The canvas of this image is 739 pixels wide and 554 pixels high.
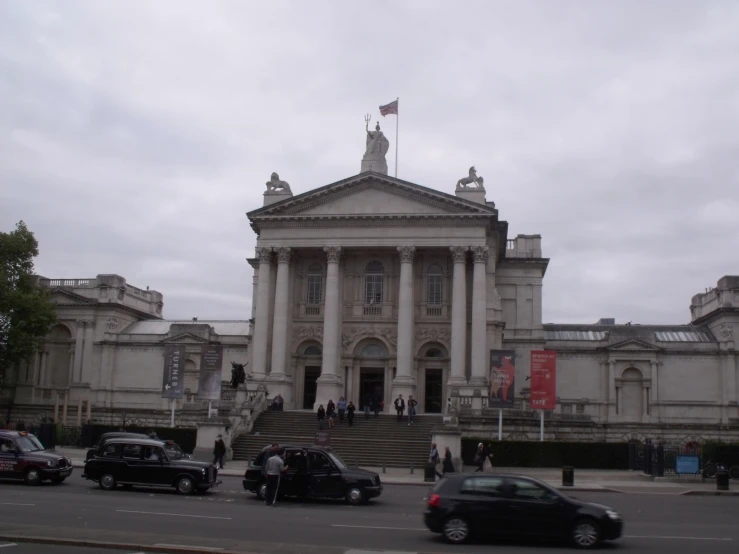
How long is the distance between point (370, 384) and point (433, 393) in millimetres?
4237

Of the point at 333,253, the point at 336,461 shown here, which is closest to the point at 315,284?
the point at 333,253

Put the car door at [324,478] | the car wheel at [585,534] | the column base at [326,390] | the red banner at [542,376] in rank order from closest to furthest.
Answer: the car wheel at [585,534] → the car door at [324,478] → the red banner at [542,376] → the column base at [326,390]

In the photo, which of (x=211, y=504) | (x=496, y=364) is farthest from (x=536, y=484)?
(x=496, y=364)

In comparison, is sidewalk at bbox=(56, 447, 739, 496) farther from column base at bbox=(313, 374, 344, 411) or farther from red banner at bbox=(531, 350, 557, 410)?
column base at bbox=(313, 374, 344, 411)

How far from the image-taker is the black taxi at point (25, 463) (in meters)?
26.4

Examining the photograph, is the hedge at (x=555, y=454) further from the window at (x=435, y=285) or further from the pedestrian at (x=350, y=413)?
the window at (x=435, y=285)

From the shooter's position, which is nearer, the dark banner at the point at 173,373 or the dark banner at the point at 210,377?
the dark banner at the point at 210,377

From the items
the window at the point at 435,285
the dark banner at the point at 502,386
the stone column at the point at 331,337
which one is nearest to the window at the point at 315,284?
the stone column at the point at 331,337

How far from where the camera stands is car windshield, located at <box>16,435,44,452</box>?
88.7 feet

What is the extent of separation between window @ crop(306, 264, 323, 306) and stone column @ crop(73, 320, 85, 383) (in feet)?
75.7

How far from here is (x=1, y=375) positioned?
61.4 meters

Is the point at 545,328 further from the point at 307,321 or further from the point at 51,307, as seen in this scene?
the point at 51,307

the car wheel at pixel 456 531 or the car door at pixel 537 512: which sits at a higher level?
the car door at pixel 537 512

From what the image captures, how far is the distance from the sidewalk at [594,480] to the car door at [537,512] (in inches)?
534
